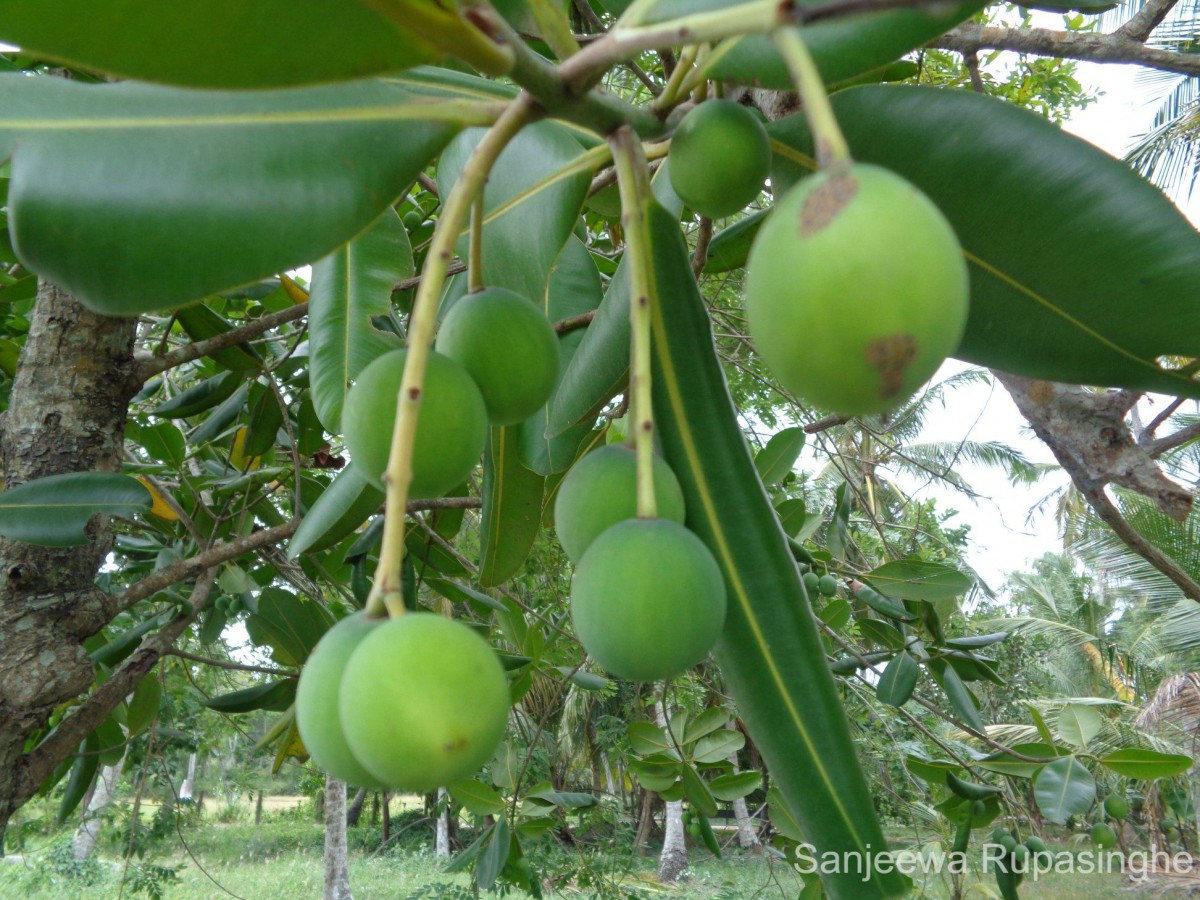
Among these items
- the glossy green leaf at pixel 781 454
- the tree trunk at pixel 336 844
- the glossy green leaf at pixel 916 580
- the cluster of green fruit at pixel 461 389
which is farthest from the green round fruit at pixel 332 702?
the tree trunk at pixel 336 844

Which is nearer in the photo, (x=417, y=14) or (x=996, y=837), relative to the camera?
(x=417, y=14)

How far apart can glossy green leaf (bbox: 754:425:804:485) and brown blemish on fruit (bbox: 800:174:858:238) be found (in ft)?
A: 6.23

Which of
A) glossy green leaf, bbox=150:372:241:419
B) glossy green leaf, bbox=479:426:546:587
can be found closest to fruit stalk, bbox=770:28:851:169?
glossy green leaf, bbox=479:426:546:587

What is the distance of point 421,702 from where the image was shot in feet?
1.68

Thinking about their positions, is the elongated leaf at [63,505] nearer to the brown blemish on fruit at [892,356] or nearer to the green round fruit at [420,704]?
the green round fruit at [420,704]

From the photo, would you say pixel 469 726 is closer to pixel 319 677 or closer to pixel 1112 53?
pixel 319 677

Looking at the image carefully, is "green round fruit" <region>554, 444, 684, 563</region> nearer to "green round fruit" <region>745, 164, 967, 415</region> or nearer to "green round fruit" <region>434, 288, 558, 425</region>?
"green round fruit" <region>434, 288, 558, 425</region>

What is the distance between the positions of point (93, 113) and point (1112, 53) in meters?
1.65

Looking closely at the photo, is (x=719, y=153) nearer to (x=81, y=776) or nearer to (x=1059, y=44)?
(x=1059, y=44)

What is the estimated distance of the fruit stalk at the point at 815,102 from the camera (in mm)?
431

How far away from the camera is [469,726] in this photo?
52 cm

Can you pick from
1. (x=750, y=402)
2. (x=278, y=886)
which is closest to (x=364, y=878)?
(x=278, y=886)

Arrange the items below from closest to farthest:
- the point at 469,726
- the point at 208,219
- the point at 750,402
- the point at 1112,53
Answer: the point at 469,726 → the point at 208,219 → the point at 1112,53 → the point at 750,402

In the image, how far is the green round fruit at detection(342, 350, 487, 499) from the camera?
653mm
